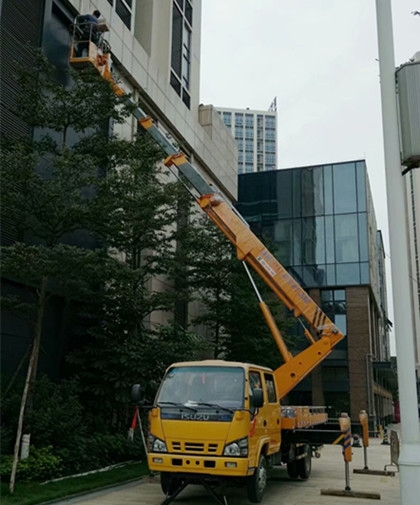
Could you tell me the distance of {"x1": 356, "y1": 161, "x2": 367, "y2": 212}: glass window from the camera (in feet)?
139

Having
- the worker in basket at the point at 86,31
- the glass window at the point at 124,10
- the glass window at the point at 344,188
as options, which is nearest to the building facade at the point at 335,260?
the glass window at the point at 344,188

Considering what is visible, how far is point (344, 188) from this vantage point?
4306cm

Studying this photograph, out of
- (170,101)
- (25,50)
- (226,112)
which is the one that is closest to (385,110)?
(25,50)

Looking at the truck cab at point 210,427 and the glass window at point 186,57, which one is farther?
the glass window at point 186,57

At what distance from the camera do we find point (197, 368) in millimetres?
10484

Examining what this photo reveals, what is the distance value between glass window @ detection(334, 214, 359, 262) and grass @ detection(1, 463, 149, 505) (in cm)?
3138

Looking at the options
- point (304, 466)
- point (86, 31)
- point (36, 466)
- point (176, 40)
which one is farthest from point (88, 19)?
point (304, 466)

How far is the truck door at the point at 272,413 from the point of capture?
11.0m

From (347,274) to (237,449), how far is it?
34491mm

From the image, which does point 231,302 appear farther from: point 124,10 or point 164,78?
point 124,10

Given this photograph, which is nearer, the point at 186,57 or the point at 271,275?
the point at 271,275

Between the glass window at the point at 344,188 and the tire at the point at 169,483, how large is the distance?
3496cm

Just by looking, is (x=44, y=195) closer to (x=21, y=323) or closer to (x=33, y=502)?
(x=21, y=323)

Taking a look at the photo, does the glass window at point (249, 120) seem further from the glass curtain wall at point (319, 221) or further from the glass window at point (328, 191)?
the glass window at point (328, 191)
